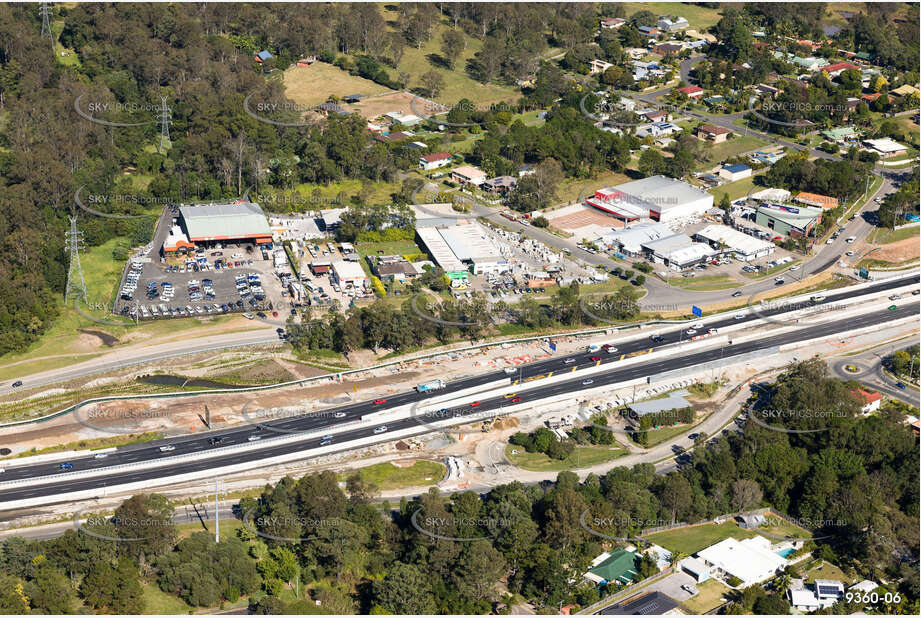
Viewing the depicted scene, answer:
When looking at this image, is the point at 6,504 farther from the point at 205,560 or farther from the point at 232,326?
the point at 232,326

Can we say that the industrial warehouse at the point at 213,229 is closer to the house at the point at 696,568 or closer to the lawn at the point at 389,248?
the lawn at the point at 389,248

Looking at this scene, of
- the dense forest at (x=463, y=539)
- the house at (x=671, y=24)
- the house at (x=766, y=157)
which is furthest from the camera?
the house at (x=671, y=24)

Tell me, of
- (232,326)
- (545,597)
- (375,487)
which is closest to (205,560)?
(375,487)

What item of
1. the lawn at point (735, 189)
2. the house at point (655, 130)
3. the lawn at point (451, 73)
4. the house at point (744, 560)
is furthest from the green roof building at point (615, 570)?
the lawn at point (451, 73)

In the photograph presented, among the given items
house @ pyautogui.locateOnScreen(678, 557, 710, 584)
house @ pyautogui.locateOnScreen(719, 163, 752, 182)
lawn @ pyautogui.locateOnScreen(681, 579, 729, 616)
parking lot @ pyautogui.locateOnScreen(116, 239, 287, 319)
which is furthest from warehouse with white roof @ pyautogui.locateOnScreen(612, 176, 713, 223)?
lawn @ pyautogui.locateOnScreen(681, 579, 729, 616)

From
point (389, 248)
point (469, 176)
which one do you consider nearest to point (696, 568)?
point (389, 248)

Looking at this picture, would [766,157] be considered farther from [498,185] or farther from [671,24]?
[671,24]
